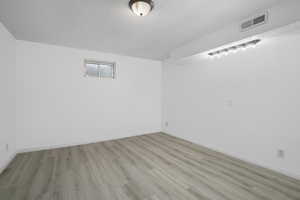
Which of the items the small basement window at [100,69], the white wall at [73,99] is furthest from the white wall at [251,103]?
the small basement window at [100,69]

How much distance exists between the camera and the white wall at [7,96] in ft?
7.51

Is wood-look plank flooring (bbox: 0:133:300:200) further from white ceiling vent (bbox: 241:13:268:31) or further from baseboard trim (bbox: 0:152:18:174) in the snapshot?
white ceiling vent (bbox: 241:13:268:31)

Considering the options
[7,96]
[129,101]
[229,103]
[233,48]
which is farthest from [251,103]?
[7,96]

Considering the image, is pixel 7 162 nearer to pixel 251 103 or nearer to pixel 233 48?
pixel 251 103

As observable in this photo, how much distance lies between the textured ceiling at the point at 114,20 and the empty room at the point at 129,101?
0.07 feet

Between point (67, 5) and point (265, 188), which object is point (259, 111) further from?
point (67, 5)

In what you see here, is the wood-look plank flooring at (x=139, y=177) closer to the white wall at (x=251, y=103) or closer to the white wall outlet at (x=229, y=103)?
the white wall at (x=251, y=103)

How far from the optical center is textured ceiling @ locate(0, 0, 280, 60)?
1.87 metres

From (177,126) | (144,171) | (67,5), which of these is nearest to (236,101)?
(177,126)

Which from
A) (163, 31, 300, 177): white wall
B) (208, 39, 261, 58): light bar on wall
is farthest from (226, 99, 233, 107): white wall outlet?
(208, 39, 261, 58): light bar on wall

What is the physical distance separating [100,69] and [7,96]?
6.86 feet

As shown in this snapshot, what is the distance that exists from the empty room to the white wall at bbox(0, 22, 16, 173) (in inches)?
0.9

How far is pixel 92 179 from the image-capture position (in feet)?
6.80

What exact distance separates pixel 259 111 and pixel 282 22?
4.81 feet
